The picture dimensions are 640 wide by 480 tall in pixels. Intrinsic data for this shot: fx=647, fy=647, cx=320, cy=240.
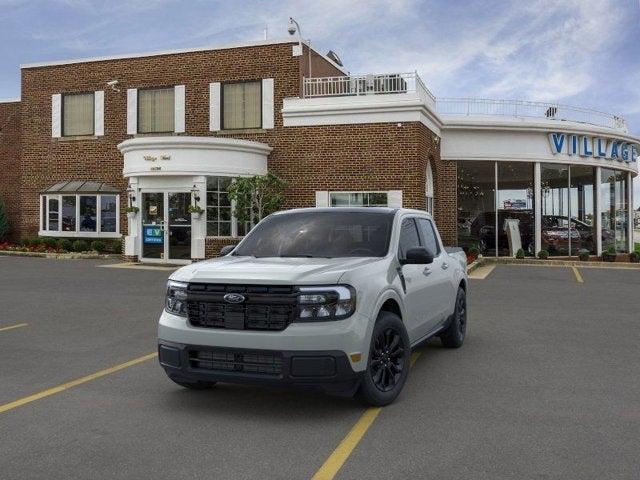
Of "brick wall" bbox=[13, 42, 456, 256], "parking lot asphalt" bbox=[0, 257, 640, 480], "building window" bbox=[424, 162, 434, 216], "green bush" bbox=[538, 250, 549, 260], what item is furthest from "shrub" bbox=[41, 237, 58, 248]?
"green bush" bbox=[538, 250, 549, 260]

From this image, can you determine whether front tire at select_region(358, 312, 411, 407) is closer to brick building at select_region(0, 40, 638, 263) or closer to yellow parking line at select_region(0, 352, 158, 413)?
yellow parking line at select_region(0, 352, 158, 413)

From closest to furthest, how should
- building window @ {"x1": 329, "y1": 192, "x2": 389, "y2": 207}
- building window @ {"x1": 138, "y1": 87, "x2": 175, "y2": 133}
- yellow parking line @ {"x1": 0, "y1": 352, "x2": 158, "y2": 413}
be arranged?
yellow parking line @ {"x1": 0, "y1": 352, "x2": 158, "y2": 413} → building window @ {"x1": 329, "y1": 192, "x2": 389, "y2": 207} → building window @ {"x1": 138, "y1": 87, "x2": 175, "y2": 133}

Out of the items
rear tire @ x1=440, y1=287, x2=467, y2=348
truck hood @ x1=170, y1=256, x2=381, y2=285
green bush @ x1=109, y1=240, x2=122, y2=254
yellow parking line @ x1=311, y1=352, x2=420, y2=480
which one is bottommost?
yellow parking line @ x1=311, y1=352, x2=420, y2=480

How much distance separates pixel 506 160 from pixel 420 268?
18869mm

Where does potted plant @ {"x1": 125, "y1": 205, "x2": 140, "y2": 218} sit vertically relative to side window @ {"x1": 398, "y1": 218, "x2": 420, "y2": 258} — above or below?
above

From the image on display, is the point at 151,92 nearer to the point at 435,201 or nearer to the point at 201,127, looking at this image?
the point at 201,127

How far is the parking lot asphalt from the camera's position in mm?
4090

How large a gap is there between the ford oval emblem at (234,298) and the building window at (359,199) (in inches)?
630

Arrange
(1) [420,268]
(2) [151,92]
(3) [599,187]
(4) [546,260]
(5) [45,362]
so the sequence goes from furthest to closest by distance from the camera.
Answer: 1. (3) [599,187]
2. (2) [151,92]
3. (4) [546,260]
4. (5) [45,362]
5. (1) [420,268]

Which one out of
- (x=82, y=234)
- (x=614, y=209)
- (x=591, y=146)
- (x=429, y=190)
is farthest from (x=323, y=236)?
(x=614, y=209)

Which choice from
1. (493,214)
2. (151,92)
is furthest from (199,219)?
(493,214)

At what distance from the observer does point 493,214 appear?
79.7 feet

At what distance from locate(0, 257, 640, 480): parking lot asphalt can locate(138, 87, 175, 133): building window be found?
624 inches

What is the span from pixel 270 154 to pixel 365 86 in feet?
12.9
